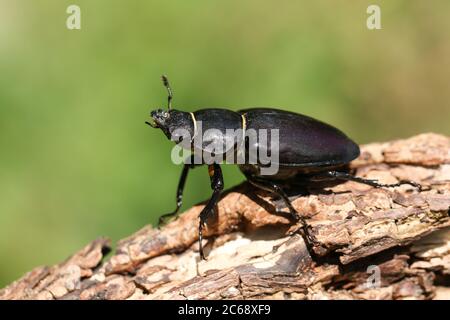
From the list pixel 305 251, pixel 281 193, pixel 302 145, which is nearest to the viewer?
pixel 305 251

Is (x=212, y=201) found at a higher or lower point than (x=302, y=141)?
lower

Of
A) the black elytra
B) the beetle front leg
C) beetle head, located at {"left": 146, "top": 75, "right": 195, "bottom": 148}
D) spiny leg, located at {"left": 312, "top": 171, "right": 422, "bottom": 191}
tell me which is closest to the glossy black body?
the black elytra

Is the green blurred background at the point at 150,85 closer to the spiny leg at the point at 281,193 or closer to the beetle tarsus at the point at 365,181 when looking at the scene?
the spiny leg at the point at 281,193

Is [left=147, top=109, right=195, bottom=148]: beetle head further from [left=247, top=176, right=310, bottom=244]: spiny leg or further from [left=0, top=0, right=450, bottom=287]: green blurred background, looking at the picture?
[left=0, top=0, right=450, bottom=287]: green blurred background

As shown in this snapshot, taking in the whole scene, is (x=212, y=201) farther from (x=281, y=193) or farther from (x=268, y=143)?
(x=268, y=143)

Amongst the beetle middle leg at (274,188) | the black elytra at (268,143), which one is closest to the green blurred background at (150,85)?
the black elytra at (268,143)

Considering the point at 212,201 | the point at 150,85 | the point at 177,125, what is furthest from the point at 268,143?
the point at 150,85

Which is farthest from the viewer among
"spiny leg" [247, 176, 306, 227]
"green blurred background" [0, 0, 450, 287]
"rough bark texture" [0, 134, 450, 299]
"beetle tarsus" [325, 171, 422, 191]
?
"green blurred background" [0, 0, 450, 287]
